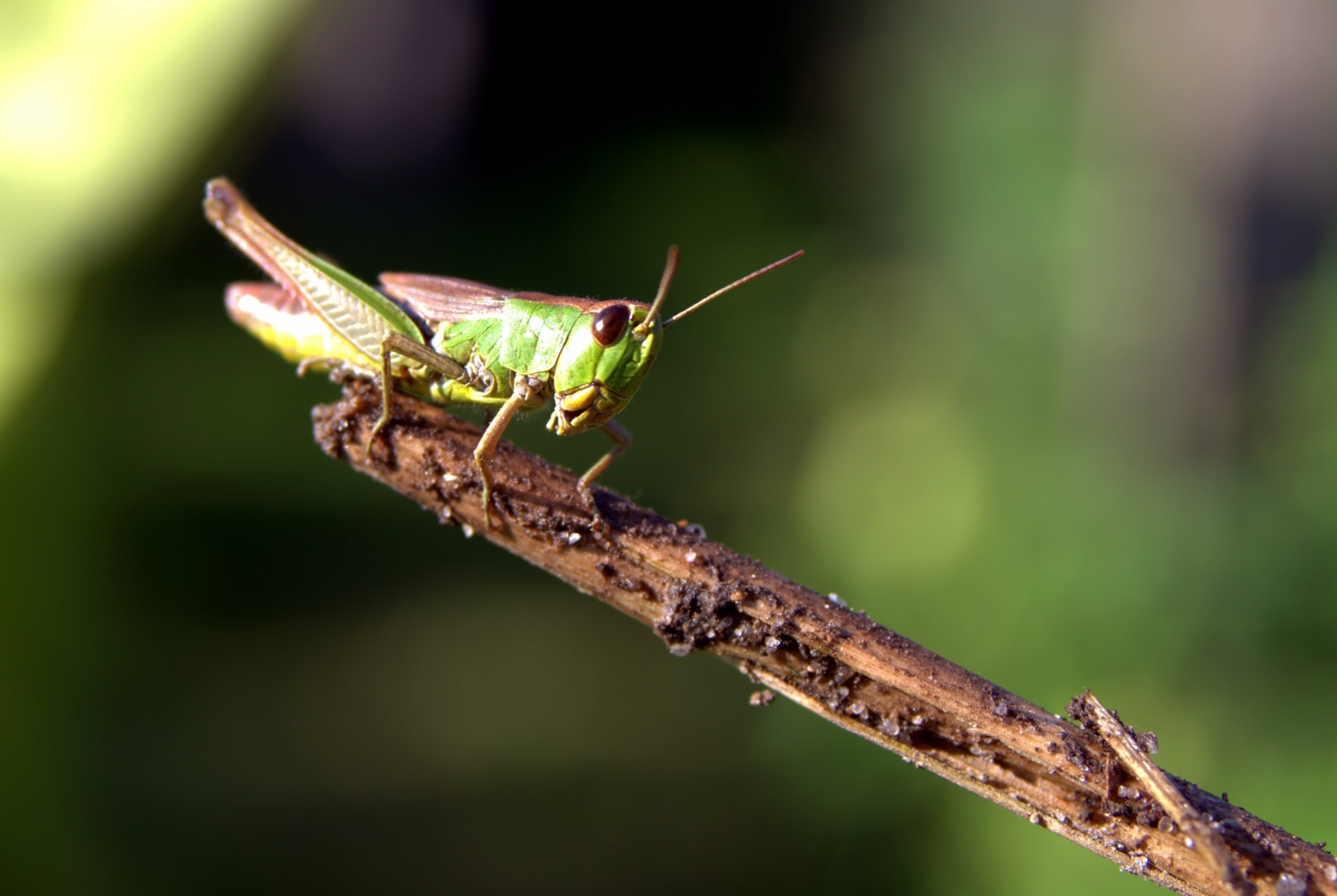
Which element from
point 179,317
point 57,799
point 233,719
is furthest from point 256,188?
point 57,799

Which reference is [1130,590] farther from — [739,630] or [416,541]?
[416,541]

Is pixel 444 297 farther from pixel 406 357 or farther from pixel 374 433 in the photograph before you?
pixel 374 433

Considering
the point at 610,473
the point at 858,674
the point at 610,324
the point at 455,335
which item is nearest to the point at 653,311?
the point at 610,324

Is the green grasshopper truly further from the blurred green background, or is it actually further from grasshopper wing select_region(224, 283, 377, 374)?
the blurred green background

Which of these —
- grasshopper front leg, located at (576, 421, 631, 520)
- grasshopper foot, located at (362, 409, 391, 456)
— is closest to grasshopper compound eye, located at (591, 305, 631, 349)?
grasshopper front leg, located at (576, 421, 631, 520)

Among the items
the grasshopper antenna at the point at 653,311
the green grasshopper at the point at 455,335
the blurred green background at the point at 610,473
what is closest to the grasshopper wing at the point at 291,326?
the green grasshopper at the point at 455,335
